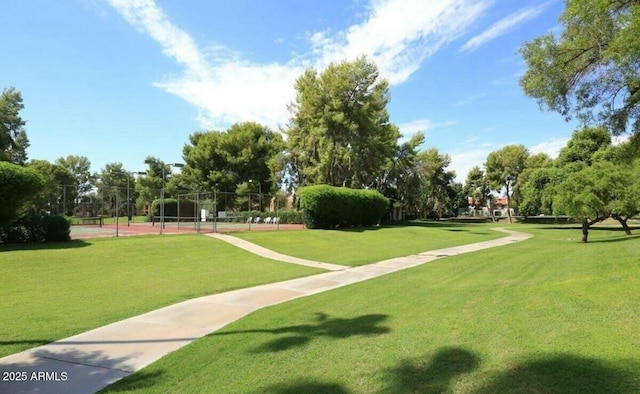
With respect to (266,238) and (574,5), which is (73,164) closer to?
(266,238)

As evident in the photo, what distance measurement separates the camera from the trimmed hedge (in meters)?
28.5

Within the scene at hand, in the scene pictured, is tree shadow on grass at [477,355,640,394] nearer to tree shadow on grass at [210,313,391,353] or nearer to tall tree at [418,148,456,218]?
tree shadow on grass at [210,313,391,353]

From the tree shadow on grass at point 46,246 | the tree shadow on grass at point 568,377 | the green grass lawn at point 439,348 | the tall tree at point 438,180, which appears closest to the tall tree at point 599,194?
the green grass lawn at point 439,348

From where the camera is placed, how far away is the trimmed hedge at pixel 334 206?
28547mm

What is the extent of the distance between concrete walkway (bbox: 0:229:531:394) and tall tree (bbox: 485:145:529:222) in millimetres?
68165

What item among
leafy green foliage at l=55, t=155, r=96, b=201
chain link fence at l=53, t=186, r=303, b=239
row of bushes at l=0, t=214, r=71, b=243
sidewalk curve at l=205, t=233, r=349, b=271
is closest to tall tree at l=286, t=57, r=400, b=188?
chain link fence at l=53, t=186, r=303, b=239

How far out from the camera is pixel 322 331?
19.7 ft

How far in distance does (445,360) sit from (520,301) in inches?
98.8

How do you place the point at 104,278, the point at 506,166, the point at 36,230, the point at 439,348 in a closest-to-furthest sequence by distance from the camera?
1. the point at 439,348
2. the point at 104,278
3. the point at 36,230
4. the point at 506,166

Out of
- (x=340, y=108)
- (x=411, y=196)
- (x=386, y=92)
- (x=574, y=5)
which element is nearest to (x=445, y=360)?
(x=574, y=5)

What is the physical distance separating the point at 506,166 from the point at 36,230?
68.8 m

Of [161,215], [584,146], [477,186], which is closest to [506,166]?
[477,186]

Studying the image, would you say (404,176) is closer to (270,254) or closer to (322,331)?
(270,254)

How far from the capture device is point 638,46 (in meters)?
6.44
